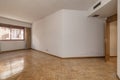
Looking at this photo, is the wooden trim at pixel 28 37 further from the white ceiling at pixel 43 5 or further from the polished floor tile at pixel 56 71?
the polished floor tile at pixel 56 71

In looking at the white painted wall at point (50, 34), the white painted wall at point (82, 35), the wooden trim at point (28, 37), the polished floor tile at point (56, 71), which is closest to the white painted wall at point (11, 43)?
the wooden trim at point (28, 37)

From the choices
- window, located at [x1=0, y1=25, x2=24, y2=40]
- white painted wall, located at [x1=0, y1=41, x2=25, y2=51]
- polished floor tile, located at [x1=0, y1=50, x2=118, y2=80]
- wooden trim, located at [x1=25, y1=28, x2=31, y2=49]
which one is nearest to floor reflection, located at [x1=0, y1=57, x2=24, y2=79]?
polished floor tile, located at [x1=0, y1=50, x2=118, y2=80]

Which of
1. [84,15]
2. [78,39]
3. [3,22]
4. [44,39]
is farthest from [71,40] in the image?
[3,22]

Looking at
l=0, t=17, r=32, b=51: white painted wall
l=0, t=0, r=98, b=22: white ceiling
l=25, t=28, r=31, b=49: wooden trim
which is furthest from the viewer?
l=25, t=28, r=31, b=49: wooden trim

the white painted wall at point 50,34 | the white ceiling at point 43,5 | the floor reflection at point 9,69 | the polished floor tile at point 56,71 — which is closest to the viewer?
the polished floor tile at point 56,71

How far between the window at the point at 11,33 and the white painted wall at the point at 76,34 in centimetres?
404

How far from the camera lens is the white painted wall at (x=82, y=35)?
536 centimetres

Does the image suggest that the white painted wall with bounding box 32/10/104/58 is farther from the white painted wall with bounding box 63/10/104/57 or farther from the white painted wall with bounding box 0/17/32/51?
the white painted wall with bounding box 0/17/32/51

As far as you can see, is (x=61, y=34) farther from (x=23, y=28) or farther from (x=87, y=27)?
(x=23, y=28)

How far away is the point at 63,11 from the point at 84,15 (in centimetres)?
116

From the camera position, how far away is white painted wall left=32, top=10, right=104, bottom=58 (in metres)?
5.33

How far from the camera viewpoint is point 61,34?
17.5ft

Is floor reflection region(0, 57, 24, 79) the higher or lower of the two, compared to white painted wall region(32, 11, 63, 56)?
lower

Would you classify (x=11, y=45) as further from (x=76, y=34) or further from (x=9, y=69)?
(x=76, y=34)
